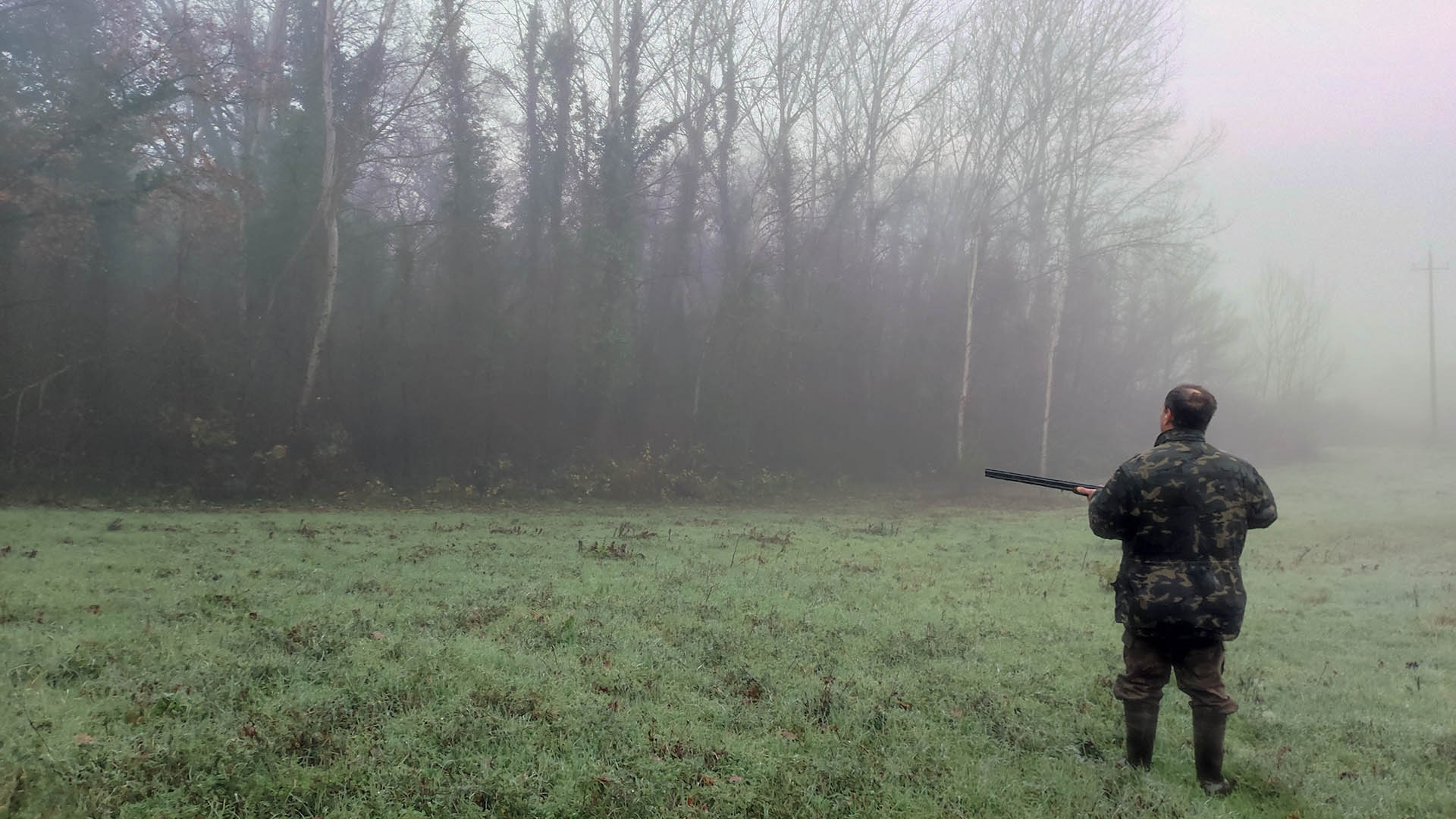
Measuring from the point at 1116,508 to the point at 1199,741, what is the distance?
146 centimetres

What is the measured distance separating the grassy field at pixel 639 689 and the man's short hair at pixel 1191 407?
2.05m

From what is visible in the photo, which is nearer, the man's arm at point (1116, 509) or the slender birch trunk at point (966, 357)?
the man's arm at point (1116, 509)

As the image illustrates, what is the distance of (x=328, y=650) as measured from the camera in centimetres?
610

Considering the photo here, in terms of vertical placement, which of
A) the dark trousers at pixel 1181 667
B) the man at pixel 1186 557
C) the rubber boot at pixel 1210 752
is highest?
the man at pixel 1186 557

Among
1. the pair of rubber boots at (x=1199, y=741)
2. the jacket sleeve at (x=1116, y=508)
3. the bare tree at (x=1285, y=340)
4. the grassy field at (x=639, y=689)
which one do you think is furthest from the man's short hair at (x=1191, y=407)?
the bare tree at (x=1285, y=340)

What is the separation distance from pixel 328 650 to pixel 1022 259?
3330 centimetres

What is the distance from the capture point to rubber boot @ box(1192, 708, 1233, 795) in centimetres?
461

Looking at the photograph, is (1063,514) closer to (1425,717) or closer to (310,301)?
(1425,717)

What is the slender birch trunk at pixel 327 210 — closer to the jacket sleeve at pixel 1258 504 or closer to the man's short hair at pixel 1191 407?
the man's short hair at pixel 1191 407

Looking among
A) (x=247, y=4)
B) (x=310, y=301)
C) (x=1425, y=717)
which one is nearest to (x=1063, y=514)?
(x=1425, y=717)

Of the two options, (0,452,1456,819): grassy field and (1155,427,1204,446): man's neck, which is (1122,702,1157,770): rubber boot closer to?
(0,452,1456,819): grassy field

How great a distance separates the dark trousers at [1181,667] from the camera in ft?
14.7

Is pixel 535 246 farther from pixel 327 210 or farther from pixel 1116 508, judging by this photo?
pixel 1116 508

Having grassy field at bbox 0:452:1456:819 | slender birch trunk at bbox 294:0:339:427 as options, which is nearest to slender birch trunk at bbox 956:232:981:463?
grassy field at bbox 0:452:1456:819
